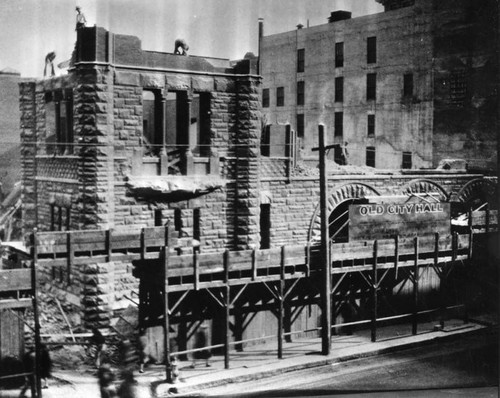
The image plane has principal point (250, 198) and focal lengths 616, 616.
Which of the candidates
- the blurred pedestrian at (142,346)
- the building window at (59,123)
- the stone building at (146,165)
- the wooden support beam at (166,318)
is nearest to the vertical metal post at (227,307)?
the wooden support beam at (166,318)

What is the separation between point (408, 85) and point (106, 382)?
28137 millimetres

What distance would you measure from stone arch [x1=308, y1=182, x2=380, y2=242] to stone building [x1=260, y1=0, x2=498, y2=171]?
8.16 metres

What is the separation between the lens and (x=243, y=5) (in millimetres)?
17062

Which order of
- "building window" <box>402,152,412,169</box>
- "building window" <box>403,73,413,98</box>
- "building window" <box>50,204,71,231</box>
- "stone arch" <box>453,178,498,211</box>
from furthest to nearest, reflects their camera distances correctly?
1. "building window" <box>402,152,412,169</box>
2. "building window" <box>403,73,413,98</box>
3. "stone arch" <box>453,178,498,211</box>
4. "building window" <box>50,204,71,231</box>

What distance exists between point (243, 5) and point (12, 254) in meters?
13.1

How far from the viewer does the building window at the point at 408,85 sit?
37897mm

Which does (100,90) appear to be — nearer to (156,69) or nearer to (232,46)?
(156,69)

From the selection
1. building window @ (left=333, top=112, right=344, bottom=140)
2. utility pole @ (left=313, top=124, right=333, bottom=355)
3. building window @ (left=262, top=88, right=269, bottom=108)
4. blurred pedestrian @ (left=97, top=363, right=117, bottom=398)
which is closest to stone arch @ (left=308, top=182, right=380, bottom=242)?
utility pole @ (left=313, top=124, right=333, bottom=355)

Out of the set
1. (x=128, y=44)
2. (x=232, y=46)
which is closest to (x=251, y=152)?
(x=232, y=46)

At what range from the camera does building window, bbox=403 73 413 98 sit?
37897 mm

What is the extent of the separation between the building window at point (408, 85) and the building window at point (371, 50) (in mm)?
2700

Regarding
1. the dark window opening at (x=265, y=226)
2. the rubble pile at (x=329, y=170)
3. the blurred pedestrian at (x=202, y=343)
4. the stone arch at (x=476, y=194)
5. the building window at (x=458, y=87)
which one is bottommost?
the blurred pedestrian at (x=202, y=343)

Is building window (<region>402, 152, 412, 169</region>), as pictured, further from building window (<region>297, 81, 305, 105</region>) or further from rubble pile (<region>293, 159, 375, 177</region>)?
building window (<region>297, 81, 305, 105</region>)

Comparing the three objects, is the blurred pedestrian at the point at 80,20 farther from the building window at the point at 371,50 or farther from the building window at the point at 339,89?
the building window at the point at 339,89
